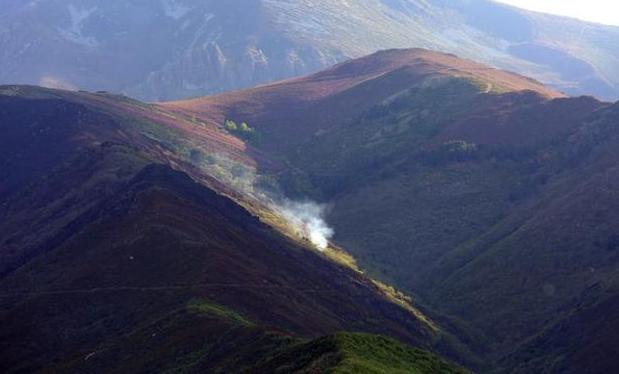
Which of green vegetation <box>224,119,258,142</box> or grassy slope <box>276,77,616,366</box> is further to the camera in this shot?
green vegetation <box>224,119,258,142</box>

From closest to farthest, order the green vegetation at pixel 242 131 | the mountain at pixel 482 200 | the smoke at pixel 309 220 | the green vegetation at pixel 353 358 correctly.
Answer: the green vegetation at pixel 353 358, the mountain at pixel 482 200, the smoke at pixel 309 220, the green vegetation at pixel 242 131

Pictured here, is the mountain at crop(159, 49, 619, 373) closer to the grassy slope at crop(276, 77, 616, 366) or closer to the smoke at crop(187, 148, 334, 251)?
the grassy slope at crop(276, 77, 616, 366)

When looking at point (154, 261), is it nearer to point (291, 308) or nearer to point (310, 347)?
point (291, 308)

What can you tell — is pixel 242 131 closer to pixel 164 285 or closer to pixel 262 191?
pixel 262 191

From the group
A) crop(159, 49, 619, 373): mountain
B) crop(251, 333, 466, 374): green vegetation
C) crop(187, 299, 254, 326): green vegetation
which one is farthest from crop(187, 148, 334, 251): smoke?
crop(251, 333, 466, 374): green vegetation

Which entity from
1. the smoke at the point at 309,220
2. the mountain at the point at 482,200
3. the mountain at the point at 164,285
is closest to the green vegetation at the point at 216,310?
the mountain at the point at 164,285

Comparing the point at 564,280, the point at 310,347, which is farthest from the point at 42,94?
the point at 310,347

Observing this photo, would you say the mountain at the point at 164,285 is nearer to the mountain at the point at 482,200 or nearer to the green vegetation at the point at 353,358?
the green vegetation at the point at 353,358

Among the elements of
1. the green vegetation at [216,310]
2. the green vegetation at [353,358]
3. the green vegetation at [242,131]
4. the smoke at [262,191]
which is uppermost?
the green vegetation at [353,358]
